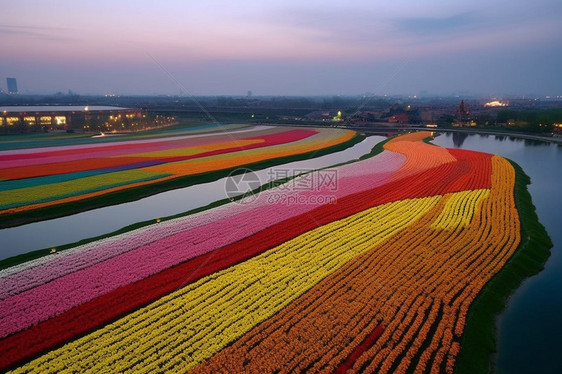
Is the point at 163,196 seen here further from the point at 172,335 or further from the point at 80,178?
the point at 172,335

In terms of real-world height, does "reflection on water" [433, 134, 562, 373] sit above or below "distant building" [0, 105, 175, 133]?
below

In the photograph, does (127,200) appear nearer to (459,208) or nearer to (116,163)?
(116,163)

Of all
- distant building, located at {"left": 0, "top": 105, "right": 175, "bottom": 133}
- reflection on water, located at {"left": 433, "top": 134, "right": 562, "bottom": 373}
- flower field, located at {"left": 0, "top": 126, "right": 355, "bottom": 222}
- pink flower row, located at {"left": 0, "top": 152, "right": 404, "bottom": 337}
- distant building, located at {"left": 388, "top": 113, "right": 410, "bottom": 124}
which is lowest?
reflection on water, located at {"left": 433, "top": 134, "right": 562, "bottom": 373}

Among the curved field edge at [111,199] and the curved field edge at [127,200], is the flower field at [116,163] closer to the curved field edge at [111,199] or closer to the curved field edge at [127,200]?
the curved field edge at [111,199]

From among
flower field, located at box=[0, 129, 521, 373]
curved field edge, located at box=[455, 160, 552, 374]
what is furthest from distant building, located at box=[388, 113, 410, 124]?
curved field edge, located at box=[455, 160, 552, 374]

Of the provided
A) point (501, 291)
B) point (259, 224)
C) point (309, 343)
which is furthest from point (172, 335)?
point (501, 291)

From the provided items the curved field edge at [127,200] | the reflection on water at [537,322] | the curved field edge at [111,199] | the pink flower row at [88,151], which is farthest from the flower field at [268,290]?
the pink flower row at [88,151]

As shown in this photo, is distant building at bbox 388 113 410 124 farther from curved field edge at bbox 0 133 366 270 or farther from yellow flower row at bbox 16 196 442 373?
yellow flower row at bbox 16 196 442 373
